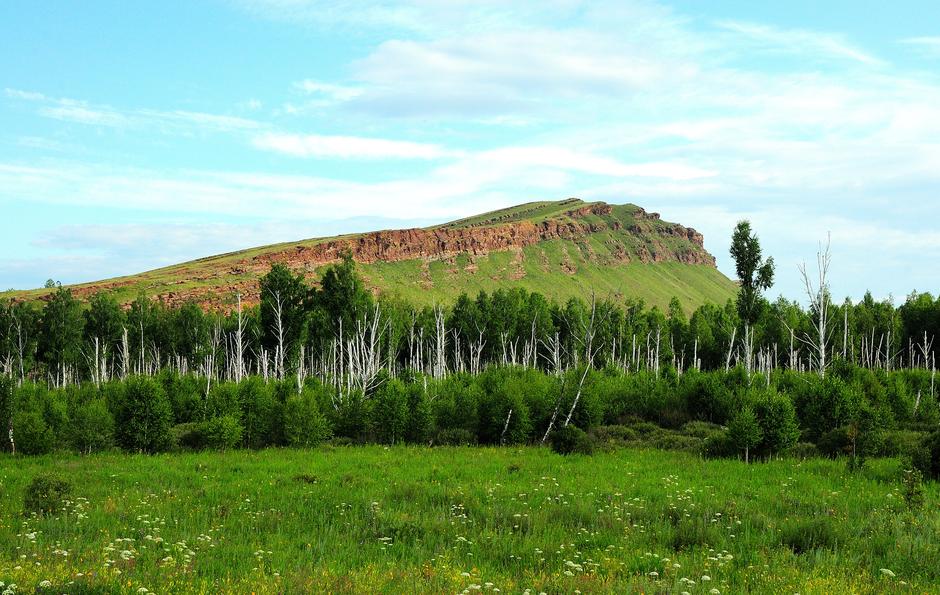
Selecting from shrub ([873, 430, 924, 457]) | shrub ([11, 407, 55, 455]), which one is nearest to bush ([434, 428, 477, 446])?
shrub ([873, 430, 924, 457])

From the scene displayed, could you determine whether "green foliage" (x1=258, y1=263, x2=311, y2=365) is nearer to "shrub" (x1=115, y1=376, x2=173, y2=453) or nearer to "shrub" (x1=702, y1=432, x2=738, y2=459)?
"shrub" (x1=115, y1=376, x2=173, y2=453)

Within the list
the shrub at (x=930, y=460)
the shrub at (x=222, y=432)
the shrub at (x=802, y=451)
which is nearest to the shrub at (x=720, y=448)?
the shrub at (x=802, y=451)

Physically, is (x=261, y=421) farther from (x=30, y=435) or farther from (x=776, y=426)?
(x=776, y=426)

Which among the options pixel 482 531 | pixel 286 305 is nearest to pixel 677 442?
pixel 482 531

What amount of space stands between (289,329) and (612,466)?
45209 mm

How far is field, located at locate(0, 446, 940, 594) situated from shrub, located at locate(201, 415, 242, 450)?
8.88 metres

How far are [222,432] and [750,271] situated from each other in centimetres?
4261

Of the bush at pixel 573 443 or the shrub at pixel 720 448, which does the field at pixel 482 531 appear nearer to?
the shrub at pixel 720 448

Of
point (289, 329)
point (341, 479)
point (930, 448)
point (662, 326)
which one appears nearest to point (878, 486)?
point (930, 448)

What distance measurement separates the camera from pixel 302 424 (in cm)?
4081

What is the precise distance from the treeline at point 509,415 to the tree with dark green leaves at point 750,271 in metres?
6.18

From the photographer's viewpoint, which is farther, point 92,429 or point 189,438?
point 189,438

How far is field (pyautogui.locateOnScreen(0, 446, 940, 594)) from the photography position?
12484 millimetres

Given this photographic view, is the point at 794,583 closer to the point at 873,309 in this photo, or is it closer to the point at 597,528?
the point at 597,528
